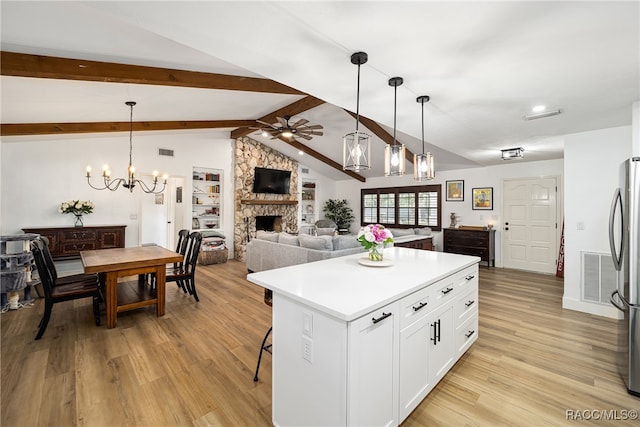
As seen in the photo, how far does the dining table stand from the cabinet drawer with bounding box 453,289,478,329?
324cm

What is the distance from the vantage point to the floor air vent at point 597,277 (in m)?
3.48

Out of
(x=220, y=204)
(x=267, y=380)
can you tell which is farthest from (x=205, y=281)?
→ (x=267, y=380)

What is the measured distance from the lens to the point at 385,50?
1813 mm

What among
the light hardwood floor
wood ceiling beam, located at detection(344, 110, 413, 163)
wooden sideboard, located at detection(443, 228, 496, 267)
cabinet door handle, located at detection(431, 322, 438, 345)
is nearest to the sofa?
the light hardwood floor

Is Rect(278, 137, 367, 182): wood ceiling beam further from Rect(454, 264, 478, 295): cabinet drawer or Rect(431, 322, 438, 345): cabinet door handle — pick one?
Rect(431, 322, 438, 345): cabinet door handle

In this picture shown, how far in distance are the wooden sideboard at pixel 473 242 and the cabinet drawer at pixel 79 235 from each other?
7.39 meters

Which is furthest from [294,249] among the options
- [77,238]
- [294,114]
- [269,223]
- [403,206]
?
[403,206]

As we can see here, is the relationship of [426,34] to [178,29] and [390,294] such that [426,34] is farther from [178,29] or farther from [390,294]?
[390,294]

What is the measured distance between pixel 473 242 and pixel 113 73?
6.98 meters

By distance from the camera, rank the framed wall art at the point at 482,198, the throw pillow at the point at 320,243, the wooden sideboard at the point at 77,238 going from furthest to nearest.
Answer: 1. the framed wall art at the point at 482,198
2. the wooden sideboard at the point at 77,238
3. the throw pillow at the point at 320,243

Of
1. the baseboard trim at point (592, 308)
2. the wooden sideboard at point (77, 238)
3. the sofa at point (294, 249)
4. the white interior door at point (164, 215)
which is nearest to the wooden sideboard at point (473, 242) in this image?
the baseboard trim at point (592, 308)

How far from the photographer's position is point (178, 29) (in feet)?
5.10

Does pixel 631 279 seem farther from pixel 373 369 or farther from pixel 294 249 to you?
pixel 294 249

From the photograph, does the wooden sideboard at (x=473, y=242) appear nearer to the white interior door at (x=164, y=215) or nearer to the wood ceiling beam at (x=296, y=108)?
the wood ceiling beam at (x=296, y=108)
